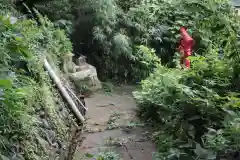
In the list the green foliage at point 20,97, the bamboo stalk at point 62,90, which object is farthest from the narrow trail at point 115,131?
the green foliage at point 20,97

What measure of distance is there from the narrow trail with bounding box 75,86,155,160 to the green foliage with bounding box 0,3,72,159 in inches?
15.5

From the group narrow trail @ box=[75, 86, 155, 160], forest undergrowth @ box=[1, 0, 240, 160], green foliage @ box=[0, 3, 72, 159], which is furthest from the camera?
narrow trail @ box=[75, 86, 155, 160]

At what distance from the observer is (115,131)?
13.9 ft

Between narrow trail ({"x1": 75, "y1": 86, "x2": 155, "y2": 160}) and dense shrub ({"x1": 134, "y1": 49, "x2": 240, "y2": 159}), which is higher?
dense shrub ({"x1": 134, "y1": 49, "x2": 240, "y2": 159})

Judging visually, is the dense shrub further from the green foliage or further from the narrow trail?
the green foliage

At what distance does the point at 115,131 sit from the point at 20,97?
197 centimetres

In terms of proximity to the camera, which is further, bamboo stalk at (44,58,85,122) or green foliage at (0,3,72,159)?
bamboo stalk at (44,58,85,122)

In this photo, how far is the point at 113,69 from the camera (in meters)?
6.92

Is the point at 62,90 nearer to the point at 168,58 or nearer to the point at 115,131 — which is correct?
the point at 115,131

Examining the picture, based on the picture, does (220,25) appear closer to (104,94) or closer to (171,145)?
(171,145)

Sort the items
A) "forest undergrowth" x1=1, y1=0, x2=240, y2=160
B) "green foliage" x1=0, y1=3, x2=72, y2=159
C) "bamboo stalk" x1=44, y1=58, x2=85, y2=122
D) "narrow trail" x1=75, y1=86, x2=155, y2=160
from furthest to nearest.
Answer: "bamboo stalk" x1=44, y1=58, x2=85, y2=122 → "narrow trail" x1=75, y1=86, x2=155, y2=160 → "forest undergrowth" x1=1, y1=0, x2=240, y2=160 → "green foliage" x1=0, y1=3, x2=72, y2=159

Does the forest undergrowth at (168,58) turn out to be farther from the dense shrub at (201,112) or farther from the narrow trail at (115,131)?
the narrow trail at (115,131)

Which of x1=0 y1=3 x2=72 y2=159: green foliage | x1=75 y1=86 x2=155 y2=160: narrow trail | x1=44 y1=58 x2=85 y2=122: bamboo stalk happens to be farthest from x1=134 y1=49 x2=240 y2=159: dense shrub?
x1=44 y1=58 x2=85 y2=122: bamboo stalk

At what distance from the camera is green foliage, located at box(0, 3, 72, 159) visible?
2.38 m
